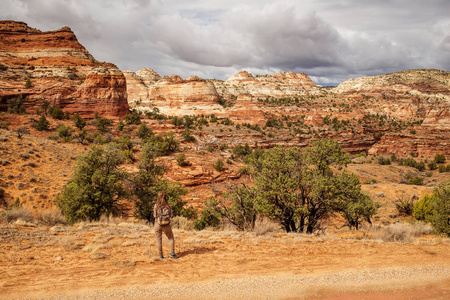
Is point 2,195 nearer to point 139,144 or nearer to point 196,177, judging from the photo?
point 196,177

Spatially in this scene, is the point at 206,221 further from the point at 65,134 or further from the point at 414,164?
the point at 414,164

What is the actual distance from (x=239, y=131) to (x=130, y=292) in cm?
4575

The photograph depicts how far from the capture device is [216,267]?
5406mm

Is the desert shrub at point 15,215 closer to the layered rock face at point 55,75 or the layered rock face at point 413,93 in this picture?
the layered rock face at point 55,75

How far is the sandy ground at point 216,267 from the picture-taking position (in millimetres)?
4262

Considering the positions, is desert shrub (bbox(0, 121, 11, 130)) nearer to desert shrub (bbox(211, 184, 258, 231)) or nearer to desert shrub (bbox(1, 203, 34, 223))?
desert shrub (bbox(1, 203, 34, 223))

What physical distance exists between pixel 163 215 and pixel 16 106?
3728 centimetres

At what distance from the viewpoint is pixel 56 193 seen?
53.8ft

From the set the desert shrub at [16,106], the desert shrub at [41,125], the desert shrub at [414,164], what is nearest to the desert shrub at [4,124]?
the desert shrub at [41,125]

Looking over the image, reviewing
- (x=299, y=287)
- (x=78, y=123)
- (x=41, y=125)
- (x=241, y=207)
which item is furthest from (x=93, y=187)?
(x=78, y=123)

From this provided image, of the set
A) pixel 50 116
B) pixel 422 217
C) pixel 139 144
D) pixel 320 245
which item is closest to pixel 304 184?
pixel 320 245

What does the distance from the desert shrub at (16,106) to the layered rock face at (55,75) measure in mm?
764

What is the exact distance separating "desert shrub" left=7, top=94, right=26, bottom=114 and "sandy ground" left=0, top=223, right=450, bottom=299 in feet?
106

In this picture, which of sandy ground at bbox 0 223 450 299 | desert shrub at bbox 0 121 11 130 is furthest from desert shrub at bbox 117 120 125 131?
sandy ground at bbox 0 223 450 299
